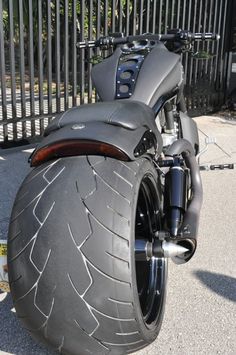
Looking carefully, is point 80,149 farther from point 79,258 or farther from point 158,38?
point 158,38

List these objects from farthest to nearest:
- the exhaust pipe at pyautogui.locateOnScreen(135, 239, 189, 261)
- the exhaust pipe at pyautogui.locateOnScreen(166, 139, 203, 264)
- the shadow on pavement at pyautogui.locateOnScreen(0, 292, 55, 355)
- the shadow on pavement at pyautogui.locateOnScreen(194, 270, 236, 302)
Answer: the shadow on pavement at pyautogui.locateOnScreen(194, 270, 236, 302) → the shadow on pavement at pyautogui.locateOnScreen(0, 292, 55, 355) → the exhaust pipe at pyautogui.locateOnScreen(166, 139, 203, 264) → the exhaust pipe at pyautogui.locateOnScreen(135, 239, 189, 261)

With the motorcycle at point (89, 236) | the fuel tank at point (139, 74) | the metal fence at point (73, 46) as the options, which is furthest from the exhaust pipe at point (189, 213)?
the metal fence at point (73, 46)

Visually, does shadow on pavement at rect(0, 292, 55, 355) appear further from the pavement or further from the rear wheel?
the rear wheel

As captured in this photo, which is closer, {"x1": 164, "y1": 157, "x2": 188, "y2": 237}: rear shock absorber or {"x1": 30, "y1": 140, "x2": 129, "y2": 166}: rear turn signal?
{"x1": 30, "y1": 140, "x2": 129, "y2": 166}: rear turn signal

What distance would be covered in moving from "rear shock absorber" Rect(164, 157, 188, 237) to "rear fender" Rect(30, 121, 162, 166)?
419 mm

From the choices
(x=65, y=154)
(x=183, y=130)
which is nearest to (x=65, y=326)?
(x=65, y=154)

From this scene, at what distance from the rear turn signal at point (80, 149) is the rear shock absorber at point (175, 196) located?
20.7 inches

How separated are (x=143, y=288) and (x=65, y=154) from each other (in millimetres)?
931

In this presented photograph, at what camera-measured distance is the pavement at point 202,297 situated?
2533 mm

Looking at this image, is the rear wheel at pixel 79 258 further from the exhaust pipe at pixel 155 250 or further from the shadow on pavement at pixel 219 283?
the shadow on pavement at pixel 219 283

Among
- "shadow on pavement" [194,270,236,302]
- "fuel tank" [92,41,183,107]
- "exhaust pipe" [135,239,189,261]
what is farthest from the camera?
"shadow on pavement" [194,270,236,302]

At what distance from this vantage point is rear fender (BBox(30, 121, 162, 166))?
2.09 meters

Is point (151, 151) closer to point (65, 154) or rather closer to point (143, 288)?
point (65, 154)

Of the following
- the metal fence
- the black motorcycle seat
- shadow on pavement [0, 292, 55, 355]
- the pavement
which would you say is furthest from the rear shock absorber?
the metal fence
